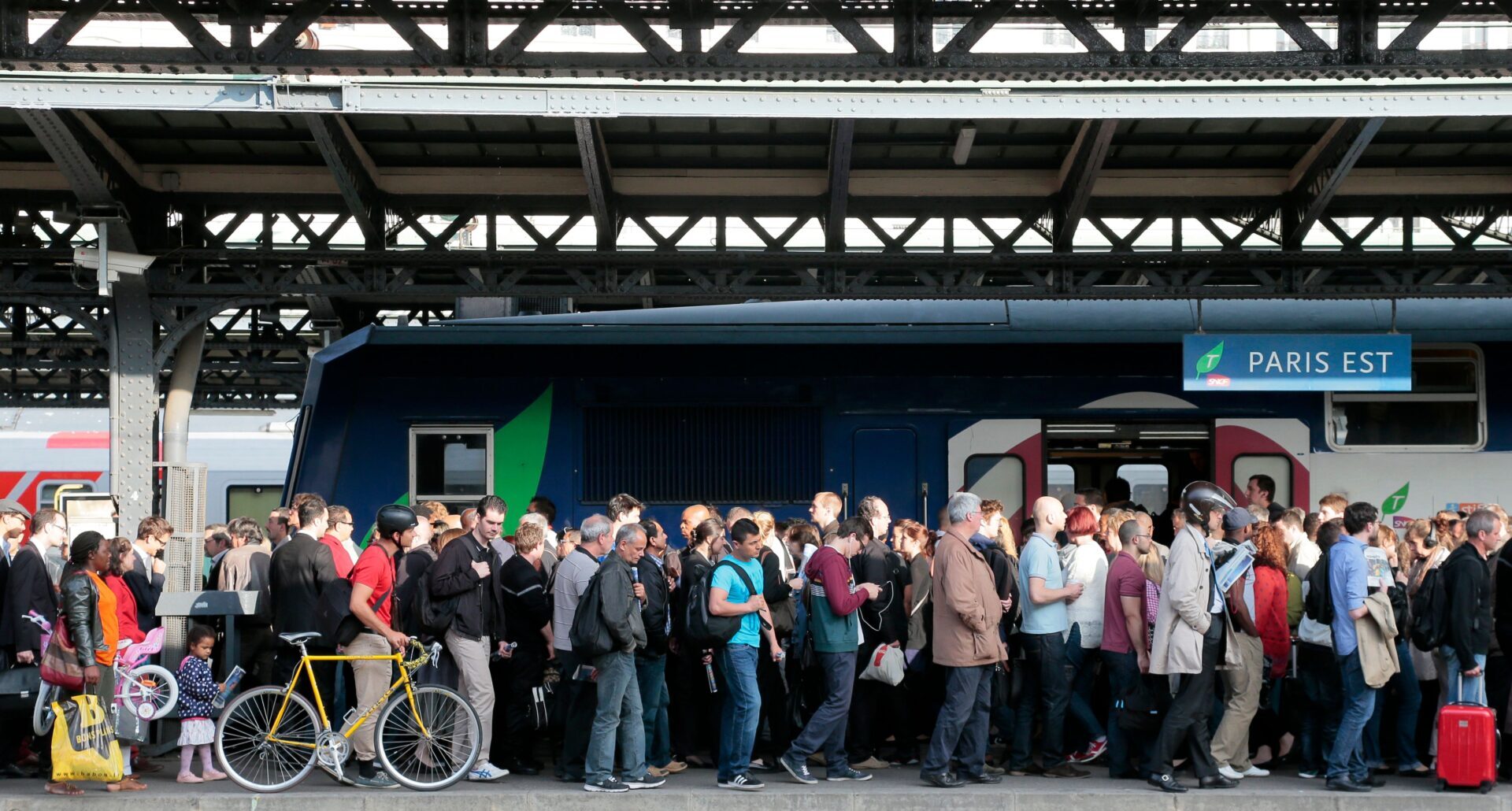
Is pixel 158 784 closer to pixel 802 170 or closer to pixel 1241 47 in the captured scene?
pixel 802 170

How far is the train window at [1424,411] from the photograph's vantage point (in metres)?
12.6

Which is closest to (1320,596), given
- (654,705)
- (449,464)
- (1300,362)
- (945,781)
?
(945,781)

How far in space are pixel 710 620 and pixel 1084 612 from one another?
228 cm

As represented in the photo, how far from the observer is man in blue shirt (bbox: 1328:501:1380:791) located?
26.3ft

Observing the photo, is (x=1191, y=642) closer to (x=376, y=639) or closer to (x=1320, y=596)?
(x=1320, y=596)

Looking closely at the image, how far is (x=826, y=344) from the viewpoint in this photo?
Result: 12.7 m

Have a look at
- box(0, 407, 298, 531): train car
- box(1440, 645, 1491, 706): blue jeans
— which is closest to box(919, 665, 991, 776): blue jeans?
box(1440, 645, 1491, 706): blue jeans

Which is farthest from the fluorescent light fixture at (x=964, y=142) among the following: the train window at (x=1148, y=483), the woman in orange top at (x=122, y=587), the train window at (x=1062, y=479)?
the woman in orange top at (x=122, y=587)

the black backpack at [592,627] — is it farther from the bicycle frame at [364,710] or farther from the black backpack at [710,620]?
the bicycle frame at [364,710]

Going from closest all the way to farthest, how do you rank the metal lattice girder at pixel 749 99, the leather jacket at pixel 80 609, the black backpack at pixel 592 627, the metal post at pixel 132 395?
the leather jacket at pixel 80 609
the black backpack at pixel 592 627
the metal lattice girder at pixel 749 99
the metal post at pixel 132 395

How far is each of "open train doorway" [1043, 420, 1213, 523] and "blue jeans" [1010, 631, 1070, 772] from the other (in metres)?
4.02

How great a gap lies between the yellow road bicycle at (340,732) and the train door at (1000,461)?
17.8 ft

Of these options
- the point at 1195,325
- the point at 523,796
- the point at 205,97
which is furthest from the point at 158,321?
the point at 1195,325

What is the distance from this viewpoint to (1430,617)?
8234mm
